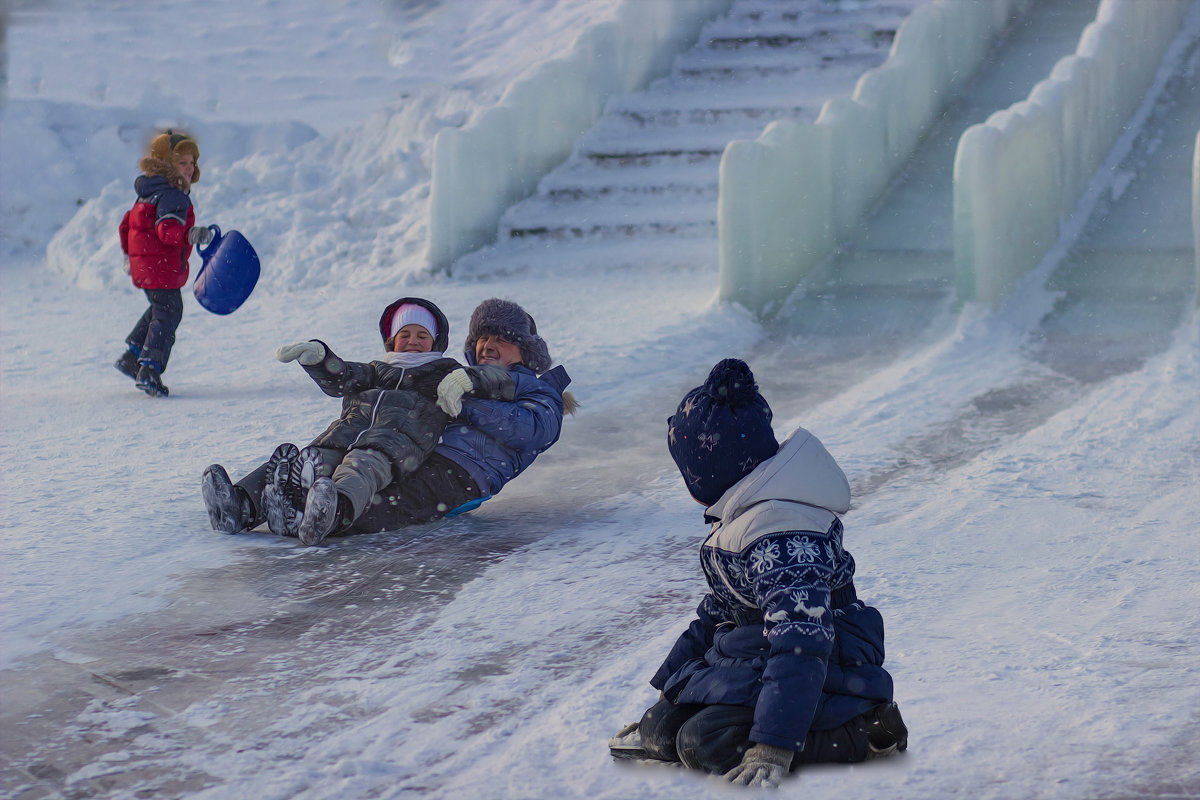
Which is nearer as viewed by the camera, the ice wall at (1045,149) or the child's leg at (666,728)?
the child's leg at (666,728)

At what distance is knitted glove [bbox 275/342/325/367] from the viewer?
14.4 feet

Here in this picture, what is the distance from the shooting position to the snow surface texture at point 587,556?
2.80 meters

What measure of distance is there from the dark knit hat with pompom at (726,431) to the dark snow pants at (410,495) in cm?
209

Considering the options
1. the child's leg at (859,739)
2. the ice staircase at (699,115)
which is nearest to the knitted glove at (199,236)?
the ice staircase at (699,115)

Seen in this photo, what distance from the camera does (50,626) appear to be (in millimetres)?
3672

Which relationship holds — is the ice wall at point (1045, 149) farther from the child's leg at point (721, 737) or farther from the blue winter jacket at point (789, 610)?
the child's leg at point (721, 737)

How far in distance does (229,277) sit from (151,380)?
902 millimetres

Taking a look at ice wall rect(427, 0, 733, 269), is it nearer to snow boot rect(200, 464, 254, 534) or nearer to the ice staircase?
the ice staircase

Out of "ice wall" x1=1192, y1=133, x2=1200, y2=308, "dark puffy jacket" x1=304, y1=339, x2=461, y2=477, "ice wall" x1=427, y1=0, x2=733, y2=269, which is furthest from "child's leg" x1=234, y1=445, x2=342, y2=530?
"ice wall" x1=427, y1=0, x2=733, y2=269

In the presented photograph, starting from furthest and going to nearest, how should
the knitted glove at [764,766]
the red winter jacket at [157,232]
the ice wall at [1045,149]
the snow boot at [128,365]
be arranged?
the ice wall at [1045,149], the snow boot at [128,365], the red winter jacket at [157,232], the knitted glove at [764,766]

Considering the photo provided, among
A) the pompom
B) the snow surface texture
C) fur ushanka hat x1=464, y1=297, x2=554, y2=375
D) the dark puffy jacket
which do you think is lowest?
the snow surface texture

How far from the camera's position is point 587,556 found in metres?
4.27

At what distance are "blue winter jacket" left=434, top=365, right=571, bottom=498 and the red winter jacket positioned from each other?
2.85 metres

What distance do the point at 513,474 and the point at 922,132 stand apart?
22.9ft
